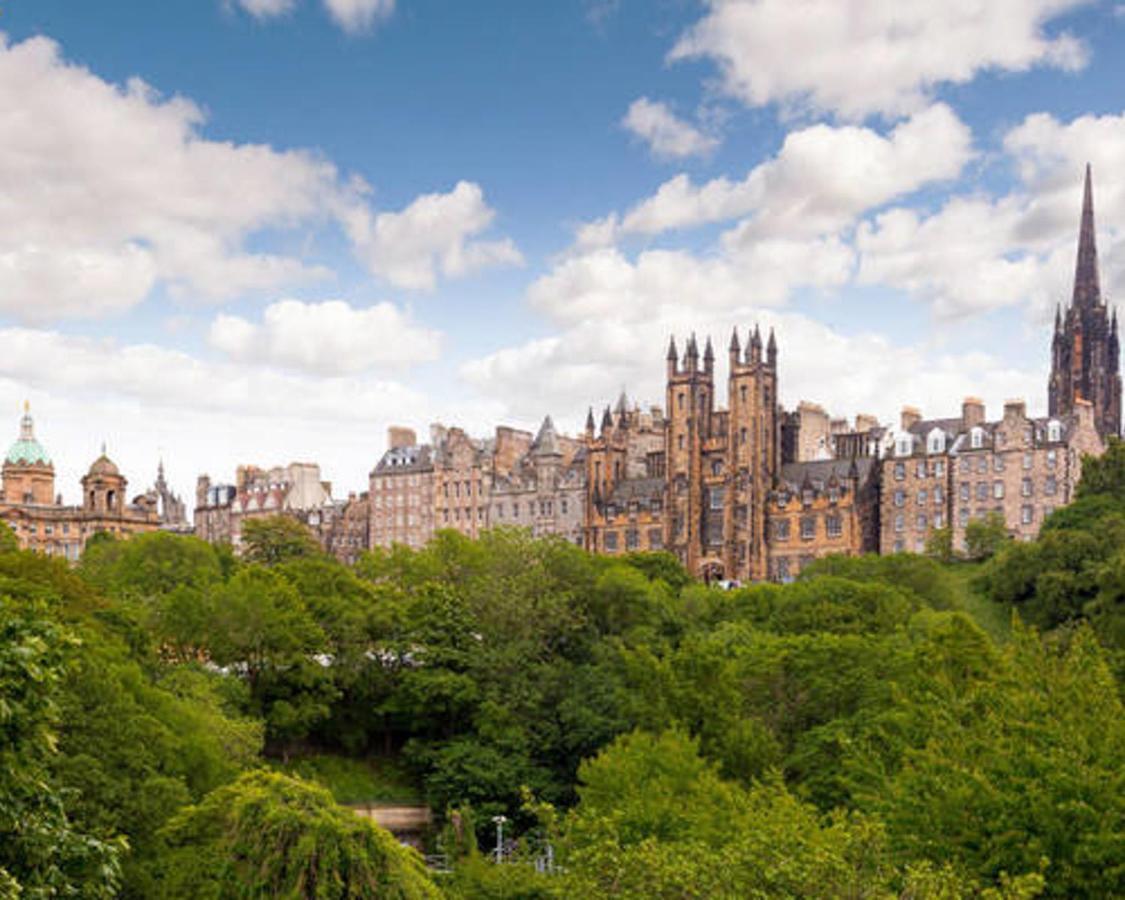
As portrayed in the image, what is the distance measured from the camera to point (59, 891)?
14266mm

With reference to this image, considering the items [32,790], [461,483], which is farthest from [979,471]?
[32,790]

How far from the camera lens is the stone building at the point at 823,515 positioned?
103m

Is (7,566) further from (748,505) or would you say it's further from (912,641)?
(748,505)

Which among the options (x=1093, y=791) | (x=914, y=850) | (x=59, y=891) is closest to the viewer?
(x=59, y=891)

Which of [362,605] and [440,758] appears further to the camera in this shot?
[362,605]

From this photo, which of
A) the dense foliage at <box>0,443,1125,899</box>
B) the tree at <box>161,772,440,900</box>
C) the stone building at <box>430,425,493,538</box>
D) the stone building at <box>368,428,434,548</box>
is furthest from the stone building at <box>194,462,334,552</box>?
the tree at <box>161,772,440,900</box>

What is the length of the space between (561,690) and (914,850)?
103 feet

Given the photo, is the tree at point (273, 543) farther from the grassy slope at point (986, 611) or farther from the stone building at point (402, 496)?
the grassy slope at point (986, 611)

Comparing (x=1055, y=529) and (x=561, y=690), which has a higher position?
(x=1055, y=529)

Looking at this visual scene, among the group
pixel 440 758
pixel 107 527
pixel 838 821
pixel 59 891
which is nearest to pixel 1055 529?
pixel 440 758

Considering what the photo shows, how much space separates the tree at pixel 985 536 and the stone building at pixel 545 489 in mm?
36354

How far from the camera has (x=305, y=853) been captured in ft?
82.7

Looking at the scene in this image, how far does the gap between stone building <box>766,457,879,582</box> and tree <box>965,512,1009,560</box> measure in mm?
9125

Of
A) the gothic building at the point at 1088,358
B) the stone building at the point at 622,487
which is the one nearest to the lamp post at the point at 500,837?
the stone building at the point at 622,487
